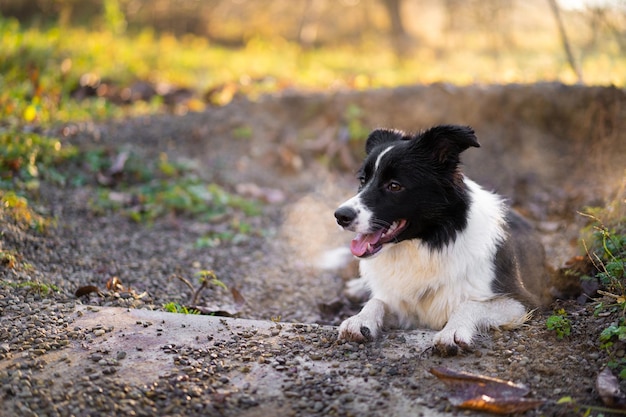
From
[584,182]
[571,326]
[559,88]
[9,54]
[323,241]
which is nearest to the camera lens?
[571,326]

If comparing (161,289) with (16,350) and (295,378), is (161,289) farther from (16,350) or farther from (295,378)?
(295,378)

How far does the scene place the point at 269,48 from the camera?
1590 cm

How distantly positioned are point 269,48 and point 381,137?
38.9ft

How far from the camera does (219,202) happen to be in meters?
7.14

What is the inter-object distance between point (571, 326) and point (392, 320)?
1.21 m

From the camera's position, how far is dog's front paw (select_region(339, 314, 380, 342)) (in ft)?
12.7

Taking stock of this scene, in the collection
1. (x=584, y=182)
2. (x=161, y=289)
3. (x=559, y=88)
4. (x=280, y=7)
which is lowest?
(x=161, y=289)

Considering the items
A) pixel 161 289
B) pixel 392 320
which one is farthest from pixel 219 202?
pixel 392 320

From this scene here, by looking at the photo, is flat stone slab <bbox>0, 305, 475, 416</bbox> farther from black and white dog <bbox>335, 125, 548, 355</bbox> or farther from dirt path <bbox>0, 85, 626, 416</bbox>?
black and white dog <bbox>335, 125, 548, 355</bbox>

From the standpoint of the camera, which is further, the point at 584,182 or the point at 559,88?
the point at 559,88

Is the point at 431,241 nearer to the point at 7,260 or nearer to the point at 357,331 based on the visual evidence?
the point at 357,331

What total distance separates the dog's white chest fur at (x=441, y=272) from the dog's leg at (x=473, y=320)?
4.1 inches

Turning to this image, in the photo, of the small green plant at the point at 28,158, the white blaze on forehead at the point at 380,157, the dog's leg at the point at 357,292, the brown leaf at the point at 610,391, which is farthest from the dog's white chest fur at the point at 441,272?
the small green plant at the point at 28,158

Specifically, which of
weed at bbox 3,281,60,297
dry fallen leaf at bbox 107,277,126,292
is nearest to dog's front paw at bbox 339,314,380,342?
dry fallen leaf at bbox 107,277,126,292
